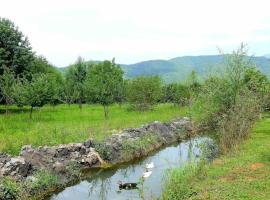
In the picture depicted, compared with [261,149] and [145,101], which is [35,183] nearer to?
[261,149]

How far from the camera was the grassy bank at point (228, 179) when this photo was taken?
15109mm

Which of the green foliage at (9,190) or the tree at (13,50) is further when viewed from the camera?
the tree at (13,50)

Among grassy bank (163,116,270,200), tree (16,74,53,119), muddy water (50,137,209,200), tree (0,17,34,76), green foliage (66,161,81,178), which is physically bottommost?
muddy water (50,137,209,200)

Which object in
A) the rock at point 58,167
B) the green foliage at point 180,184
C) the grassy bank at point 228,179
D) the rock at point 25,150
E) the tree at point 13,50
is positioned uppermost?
the tree at point 13,50

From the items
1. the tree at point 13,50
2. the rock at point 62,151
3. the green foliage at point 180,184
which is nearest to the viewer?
the green foliage at point 180,184

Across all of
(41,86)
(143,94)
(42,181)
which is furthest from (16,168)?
(143,94)

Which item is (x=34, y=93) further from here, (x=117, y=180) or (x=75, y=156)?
(x=117, y=180)

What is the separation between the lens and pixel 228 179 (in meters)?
17.5

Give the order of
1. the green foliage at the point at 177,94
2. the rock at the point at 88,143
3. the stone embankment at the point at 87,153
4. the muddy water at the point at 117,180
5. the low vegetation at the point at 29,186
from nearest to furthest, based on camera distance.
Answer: the low vegetation at the point at 29,186, the muddy water at the point at 117,180, the stone embankment at the point at 87,153, the rock at the point at 88,143, the green foliage at the point at 177,94

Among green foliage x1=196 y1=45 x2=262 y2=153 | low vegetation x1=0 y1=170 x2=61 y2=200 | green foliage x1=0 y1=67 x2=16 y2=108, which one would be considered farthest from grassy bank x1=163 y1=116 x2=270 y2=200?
green foliage x1=0 y1=67 x2=16 y2=108

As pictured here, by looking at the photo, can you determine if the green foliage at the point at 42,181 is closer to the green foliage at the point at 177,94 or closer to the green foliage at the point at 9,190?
the green foliage at the point at 9,190

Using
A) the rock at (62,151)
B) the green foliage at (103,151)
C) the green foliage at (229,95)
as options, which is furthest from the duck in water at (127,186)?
the green foliage at (229,95)

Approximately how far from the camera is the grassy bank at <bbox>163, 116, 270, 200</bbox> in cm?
1511

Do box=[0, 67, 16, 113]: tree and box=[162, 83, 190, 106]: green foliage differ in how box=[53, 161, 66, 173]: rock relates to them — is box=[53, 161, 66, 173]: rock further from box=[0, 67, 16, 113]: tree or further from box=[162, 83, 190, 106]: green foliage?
box=[162, 83, 190, 106]: green foliage
